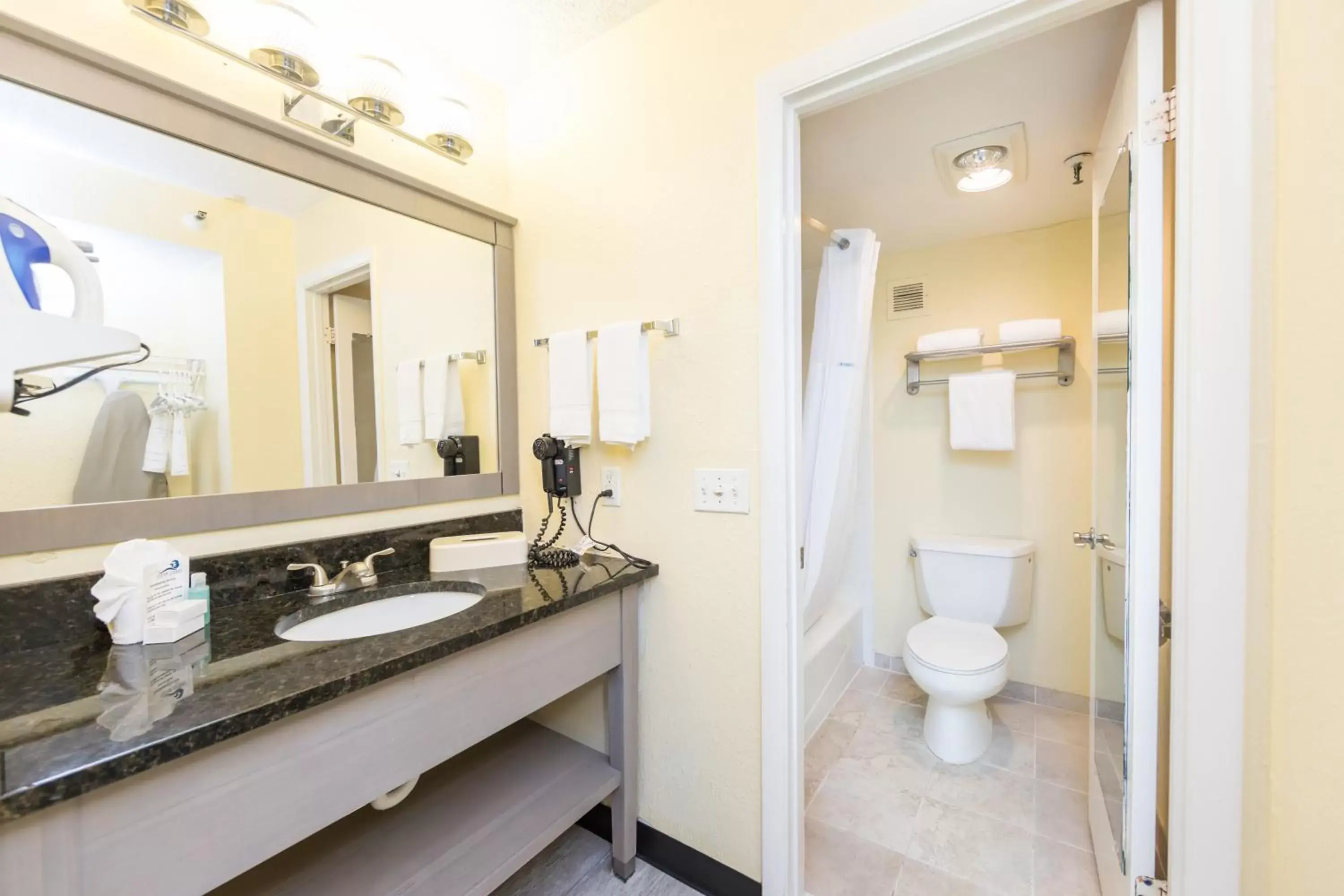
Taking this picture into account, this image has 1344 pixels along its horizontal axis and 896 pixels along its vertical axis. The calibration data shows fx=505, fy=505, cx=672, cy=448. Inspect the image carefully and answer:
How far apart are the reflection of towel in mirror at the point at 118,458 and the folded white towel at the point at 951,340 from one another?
2674mm

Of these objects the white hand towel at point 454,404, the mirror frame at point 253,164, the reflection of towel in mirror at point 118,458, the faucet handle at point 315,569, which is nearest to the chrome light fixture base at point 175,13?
the mirror frame at point 253,164

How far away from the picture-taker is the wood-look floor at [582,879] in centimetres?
134

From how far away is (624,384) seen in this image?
4.43 feet

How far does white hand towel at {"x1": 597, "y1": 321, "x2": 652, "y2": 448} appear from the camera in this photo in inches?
52.6

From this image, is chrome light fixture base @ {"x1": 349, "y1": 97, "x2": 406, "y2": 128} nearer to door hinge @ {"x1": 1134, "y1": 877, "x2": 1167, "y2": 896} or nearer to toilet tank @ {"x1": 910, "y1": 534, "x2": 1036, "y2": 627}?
door hinge @ {"x1": 1134, "y1": 877, "x2": 1167, "y2": 896}

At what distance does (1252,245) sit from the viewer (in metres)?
0.77

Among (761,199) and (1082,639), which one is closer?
(761,199)

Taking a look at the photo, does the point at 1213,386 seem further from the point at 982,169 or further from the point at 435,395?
the point at 435,395

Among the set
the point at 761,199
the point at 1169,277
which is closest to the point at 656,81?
the point at 761,199

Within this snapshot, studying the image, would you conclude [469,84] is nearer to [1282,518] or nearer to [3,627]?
[3,627]

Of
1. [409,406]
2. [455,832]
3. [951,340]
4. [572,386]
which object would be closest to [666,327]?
A: [572,386]

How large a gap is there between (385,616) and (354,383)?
637mm

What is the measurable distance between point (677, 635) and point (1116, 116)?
1685 millimetres

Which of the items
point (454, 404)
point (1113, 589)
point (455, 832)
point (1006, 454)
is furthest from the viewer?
point (1006, 454)
